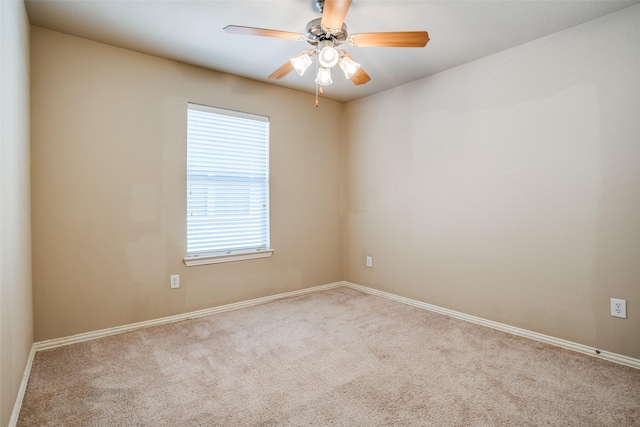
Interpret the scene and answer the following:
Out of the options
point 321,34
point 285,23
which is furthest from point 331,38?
point 285,23

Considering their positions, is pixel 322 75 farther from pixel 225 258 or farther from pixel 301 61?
pixel 225 258

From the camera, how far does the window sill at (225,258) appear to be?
124 inches

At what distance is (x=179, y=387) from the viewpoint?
1.96m

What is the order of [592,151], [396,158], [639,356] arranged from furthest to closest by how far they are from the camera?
[396,158], [592,151], [639,356]

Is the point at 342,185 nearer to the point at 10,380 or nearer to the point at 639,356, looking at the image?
the point at 639,356

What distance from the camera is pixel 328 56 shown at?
2.03 metres

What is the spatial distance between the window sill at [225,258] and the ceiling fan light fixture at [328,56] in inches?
83.5

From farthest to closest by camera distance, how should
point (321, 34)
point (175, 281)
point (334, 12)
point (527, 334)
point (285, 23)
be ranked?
point (175, 281)
point (527, 334)
point (285, 23)
point (321, 34)
point (334, 12)

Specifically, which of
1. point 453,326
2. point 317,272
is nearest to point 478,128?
point 453,326

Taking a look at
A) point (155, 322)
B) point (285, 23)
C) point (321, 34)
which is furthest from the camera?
point (155, 322)

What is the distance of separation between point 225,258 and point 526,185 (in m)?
2.81

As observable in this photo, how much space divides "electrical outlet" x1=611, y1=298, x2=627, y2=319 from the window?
2.96 meters

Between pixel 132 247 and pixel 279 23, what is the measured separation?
216cm

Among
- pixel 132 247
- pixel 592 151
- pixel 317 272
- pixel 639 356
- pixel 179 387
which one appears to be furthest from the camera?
pixel 317 272
